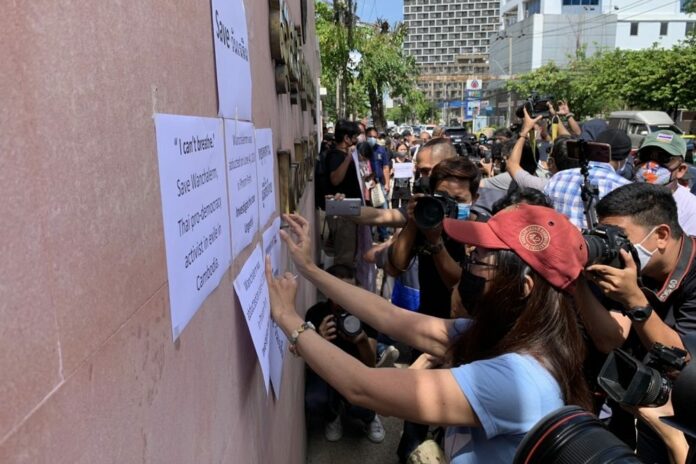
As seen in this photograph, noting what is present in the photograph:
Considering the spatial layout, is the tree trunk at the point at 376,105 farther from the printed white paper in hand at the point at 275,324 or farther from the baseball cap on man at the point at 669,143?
the printed white paper in hand at the point at 275,324

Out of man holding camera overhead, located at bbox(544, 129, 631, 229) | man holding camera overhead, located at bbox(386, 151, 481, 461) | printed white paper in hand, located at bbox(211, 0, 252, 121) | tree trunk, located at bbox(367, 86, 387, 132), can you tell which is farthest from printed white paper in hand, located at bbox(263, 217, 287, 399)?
tree trunk, located at bbox(367, 86, 387, 132)

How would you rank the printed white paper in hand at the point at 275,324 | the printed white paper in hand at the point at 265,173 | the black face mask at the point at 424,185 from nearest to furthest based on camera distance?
the printed white paper in hand at the point at 265,173 → the printed white paper in hand at the point at 275,324 → the black face mask at the point at 424,185

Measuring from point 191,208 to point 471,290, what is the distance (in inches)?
34.8

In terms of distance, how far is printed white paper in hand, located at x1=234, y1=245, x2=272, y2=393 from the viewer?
133 centimetres

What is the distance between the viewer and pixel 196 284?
935 millimetres

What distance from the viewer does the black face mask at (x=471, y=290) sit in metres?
1.50

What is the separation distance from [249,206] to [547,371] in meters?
0.85

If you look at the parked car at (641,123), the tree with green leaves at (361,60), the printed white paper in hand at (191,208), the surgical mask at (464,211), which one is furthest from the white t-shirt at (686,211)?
the parked car at (641,123)

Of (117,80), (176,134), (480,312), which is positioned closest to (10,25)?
(117,80)

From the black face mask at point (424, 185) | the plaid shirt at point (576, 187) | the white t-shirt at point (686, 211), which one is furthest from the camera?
the plaid shirt at point (576, 187)

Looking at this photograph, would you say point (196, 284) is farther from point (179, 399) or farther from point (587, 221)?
point (587, 221)

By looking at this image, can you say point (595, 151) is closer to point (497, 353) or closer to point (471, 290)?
point (471, 290)

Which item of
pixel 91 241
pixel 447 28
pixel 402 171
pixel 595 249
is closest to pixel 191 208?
pixel 91 241

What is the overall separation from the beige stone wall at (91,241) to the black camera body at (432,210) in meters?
1.60
